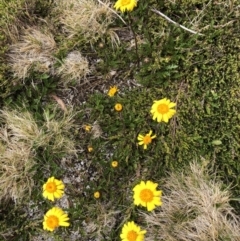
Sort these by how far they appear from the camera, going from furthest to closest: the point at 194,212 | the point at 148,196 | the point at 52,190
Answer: the point at 194,212, the point at 52,190, the point at 148,196

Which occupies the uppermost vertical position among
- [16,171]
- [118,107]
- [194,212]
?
[118,107]

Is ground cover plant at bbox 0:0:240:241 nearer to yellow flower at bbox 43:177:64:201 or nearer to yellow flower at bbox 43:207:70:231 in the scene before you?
yellow flower at bbox 43:177:64:201

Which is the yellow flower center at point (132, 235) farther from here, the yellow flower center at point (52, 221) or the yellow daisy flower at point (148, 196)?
the yellow flower center at point (52, 221)

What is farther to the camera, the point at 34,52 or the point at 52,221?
the point at 34,52

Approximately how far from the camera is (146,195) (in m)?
2.73

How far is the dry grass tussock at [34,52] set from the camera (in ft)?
11.0

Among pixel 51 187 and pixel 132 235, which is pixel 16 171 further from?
pixel 132 235

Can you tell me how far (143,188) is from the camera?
9.10ft

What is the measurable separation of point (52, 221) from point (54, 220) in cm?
2

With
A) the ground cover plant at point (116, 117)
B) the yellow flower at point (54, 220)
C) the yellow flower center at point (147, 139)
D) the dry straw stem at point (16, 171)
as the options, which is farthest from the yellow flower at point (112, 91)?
the yellow flower at point (54, 220)

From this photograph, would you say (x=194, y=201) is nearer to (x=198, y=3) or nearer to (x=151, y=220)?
(x=151, y=220)

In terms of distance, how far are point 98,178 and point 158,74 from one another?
2.81ft

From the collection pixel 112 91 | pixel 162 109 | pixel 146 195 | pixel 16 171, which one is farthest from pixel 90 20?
pixel 146 195

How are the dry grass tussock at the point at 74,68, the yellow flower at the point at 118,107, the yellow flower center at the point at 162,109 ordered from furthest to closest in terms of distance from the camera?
the dry grass tussock at the point at 74,68 < the yellow flower at the point at 118,107 < the yellow flower center at the point at 162,109
